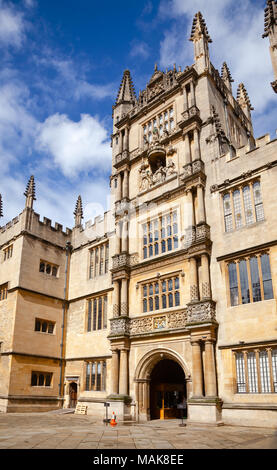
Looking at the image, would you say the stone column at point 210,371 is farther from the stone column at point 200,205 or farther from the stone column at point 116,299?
the stone column at point 116,299

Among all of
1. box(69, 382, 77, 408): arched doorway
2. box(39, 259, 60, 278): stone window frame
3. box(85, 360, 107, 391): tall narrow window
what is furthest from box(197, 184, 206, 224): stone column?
box(69, 382, 77, 408): arched doorway

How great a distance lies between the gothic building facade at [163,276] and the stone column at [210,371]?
0.05m

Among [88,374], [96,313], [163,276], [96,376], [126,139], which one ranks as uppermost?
[126,139]

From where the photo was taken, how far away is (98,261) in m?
28.4

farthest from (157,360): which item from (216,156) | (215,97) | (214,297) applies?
(215,97)

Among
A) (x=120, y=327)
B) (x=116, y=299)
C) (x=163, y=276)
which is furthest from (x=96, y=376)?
(x=163, y=276)

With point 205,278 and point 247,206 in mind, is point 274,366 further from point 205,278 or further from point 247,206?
point 247,206

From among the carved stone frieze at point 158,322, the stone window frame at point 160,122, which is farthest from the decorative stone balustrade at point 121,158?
the carved stone frieze at point 158,322

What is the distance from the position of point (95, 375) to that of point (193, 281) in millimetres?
10439

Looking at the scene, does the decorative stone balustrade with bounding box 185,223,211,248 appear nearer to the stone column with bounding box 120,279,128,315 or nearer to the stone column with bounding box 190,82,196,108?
the stone column with bounding box 120,279,128,315

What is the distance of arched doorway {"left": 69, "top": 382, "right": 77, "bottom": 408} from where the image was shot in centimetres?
2655

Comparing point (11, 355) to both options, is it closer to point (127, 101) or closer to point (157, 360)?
point (157, 360)

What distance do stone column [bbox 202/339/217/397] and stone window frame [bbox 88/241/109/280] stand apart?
11171 mm

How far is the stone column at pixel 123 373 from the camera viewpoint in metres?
21.2
